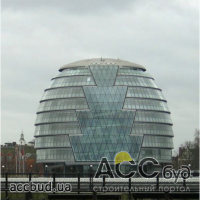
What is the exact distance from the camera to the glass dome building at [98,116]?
427ft

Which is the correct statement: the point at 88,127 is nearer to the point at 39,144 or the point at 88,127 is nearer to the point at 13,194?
the point at 39,144

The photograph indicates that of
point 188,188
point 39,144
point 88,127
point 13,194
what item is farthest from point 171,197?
point 39,144

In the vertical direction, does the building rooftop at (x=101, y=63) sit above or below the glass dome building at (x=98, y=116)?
above

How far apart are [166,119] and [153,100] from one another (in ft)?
18.0

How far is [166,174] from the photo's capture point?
4297 cm

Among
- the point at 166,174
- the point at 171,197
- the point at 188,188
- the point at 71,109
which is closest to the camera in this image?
the point at 171,197

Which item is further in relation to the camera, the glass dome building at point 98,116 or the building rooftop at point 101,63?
the building rooftop at point 101,63

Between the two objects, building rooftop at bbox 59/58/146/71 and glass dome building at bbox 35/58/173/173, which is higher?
building rooftop at bbox 59/58/146/71

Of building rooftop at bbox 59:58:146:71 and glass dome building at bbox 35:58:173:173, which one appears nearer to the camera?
glass dome building at bbox 35:58:173:173

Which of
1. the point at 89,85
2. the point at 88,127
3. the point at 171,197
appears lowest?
the point at 171,197

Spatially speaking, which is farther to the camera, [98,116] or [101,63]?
[101,63]

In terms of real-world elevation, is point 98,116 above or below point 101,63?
below

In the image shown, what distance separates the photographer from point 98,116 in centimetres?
13062

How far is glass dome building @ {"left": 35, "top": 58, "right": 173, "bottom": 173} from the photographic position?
13000 cm
